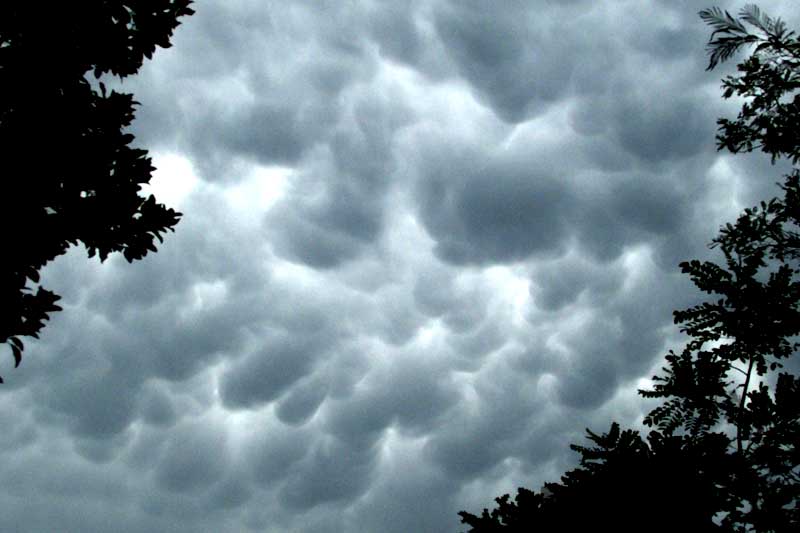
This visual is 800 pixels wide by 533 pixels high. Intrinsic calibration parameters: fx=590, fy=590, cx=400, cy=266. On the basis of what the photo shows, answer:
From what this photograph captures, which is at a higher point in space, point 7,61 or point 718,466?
point 7,61

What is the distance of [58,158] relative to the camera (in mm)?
7359

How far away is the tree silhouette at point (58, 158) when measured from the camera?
6.89 metres

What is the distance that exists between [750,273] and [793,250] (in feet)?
6.91

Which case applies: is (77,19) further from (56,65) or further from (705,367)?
(705,367)

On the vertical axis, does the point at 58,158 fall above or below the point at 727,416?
above

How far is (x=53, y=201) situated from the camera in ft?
24.6

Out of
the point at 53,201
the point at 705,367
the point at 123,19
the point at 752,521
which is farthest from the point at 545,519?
the point at 123,19

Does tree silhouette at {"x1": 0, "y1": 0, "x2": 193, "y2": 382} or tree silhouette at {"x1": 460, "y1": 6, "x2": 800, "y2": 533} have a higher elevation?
tree silhouette at {"x1": 0, "y1": 0, "x2": 193, "y2": 382}

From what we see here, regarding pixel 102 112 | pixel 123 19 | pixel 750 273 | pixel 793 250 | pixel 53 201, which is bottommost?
pixel 750 273

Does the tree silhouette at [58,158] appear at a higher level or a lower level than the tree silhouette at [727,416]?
higher

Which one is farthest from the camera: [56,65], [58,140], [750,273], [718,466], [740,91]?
[740,91]

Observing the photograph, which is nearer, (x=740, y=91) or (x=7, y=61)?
(x=7, y=61)

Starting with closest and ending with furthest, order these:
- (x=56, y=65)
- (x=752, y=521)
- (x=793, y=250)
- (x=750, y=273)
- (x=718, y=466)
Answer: (x=718, y=466), (x=752, y=521), (x=56, y=65), (x=750, y=273), (x=793, y=250)

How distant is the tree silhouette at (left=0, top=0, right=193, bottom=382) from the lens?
271 inches
